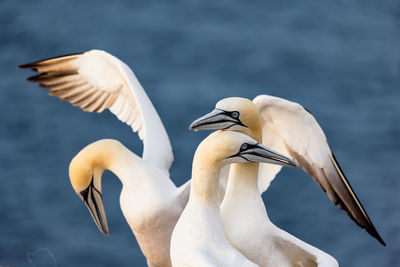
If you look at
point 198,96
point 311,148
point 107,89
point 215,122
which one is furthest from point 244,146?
point 198,96

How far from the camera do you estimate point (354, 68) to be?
14.1m

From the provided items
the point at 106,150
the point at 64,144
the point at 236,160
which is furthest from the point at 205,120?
the point at 64,144

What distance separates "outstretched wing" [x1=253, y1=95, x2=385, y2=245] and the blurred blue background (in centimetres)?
479

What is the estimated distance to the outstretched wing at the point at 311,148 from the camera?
628 cm

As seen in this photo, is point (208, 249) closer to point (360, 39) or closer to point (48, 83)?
point (48, 83)

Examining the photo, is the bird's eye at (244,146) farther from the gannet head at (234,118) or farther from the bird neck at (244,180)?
the bird neck at (244,180)

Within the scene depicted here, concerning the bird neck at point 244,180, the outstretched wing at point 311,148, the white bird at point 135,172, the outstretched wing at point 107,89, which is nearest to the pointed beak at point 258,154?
the bird neck at point 244,180

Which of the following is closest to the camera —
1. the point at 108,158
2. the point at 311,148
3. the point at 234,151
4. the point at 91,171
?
the point at 234,151

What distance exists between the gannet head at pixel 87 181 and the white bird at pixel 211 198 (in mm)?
1499

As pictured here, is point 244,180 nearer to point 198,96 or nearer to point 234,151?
point 234,151

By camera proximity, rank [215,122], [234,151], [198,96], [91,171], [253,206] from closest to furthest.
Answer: [234,151], [215,122], [253,206], [91,171], [198,96]

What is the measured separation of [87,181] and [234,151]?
180 centimetres

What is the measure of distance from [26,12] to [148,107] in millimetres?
8516

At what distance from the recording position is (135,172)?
675 centimetres
